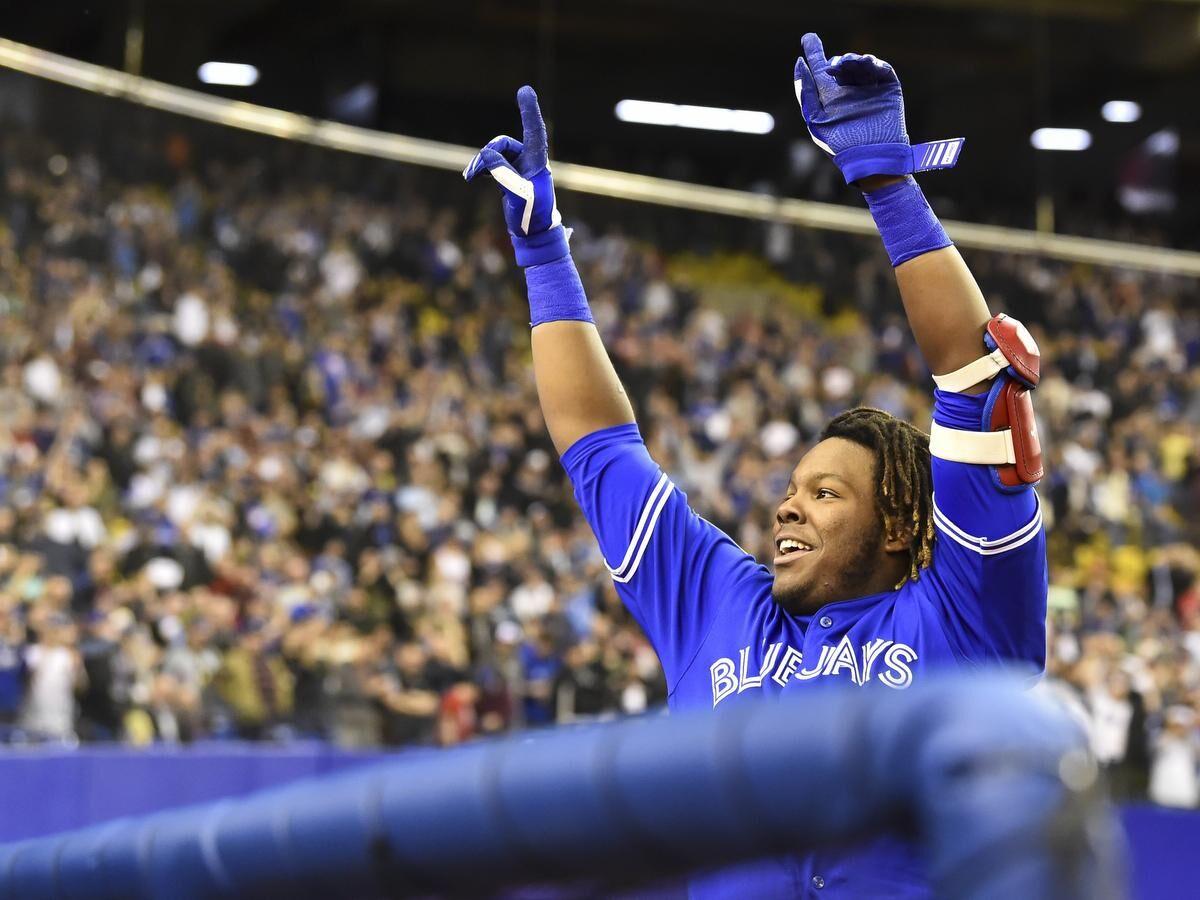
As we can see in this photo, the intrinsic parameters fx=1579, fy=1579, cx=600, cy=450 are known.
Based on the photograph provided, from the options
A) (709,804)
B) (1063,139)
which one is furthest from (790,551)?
(1063,139)

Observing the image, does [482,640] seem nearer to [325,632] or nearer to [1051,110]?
[325,632]

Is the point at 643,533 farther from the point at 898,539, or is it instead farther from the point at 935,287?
the point at 935,287

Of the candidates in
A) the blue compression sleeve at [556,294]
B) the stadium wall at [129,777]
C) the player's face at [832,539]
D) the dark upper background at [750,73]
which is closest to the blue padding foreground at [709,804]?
the player's face at [832,539]

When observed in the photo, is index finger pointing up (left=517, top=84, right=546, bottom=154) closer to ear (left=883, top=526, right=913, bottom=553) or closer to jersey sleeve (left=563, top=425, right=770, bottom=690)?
jersey sleeve (left=563, top=425, right=770, bottom=690)

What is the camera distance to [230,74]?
16.5 m

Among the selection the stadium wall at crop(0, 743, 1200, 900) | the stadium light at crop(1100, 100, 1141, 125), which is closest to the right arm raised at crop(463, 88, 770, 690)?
the stadium wall at crop(0, 743, 1200, 900)

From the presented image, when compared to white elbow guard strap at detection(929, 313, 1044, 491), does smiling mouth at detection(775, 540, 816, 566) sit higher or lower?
lower

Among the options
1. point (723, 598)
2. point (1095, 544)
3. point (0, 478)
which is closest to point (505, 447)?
point (0, 478)

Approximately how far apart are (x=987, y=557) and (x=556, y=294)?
3.00 ft

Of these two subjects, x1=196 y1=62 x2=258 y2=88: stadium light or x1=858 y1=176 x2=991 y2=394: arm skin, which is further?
x1=196 y1=62 x2=258 y2=88: stadium light

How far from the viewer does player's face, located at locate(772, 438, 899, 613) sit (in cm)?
222

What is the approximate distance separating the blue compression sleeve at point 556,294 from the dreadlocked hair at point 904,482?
507mm

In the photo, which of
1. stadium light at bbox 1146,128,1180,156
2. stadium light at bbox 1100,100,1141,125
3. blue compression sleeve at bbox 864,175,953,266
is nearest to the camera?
blue compression sleeve at bbox 864,175,953,266

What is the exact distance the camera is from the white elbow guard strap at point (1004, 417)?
1952 mm
